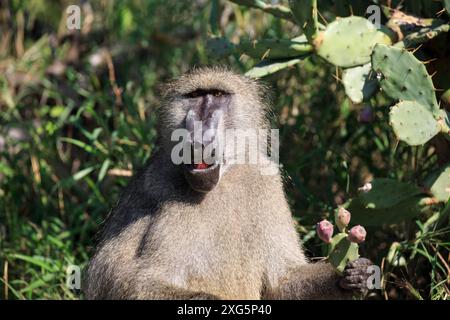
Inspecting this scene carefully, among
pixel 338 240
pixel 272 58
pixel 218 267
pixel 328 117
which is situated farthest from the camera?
pixel 328 117

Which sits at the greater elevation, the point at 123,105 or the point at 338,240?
the point at 123,105

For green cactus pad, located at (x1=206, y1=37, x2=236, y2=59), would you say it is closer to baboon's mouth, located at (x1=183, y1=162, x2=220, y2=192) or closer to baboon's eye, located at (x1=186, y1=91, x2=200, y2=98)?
baboon's eye, located at (x1=186, y1=91, x2=200, y2=98)

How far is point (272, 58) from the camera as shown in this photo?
14.4 feet

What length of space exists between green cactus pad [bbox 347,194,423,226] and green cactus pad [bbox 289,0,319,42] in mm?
868

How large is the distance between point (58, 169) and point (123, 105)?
63 centimetres

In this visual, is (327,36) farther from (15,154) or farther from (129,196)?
(15,154)

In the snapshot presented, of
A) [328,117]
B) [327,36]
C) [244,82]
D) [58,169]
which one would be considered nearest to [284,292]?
[244,82]

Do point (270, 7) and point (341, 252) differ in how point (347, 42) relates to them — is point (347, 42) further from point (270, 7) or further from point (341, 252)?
point (341, 252)

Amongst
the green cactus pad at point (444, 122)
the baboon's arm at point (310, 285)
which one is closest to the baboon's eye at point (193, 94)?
the baboon's arm at point (310, 285)

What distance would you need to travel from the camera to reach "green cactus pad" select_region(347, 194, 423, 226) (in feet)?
13.2

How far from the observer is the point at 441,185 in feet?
13.0

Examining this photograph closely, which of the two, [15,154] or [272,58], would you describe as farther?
[15,154]

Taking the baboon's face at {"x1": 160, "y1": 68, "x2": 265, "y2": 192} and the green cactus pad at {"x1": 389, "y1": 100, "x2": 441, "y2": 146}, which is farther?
the green cactus pad at {"x1": 389, "y1": 100, "x2": 441, "y2": 146}

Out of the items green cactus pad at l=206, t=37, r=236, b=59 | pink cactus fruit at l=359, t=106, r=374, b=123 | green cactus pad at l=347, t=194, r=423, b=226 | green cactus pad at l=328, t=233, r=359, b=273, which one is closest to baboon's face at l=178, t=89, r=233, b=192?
green cactus pad at l=328, t=233, r=359, b=273
